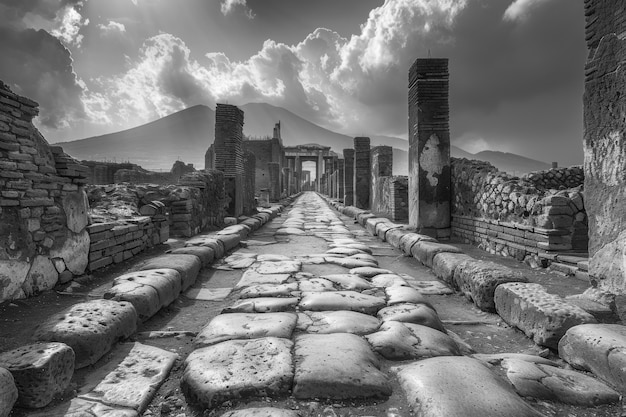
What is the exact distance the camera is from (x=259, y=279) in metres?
3.52

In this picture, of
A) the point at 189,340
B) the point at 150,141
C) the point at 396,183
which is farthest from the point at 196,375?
the point at 150,141

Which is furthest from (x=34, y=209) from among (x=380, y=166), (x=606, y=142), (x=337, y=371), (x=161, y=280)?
(x=380, y=166)

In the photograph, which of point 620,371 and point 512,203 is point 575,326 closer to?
point 620,371

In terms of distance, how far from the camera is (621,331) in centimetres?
187

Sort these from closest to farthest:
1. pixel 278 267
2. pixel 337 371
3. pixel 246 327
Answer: pixel 337 371, pixel 246 327, pixel 278 267

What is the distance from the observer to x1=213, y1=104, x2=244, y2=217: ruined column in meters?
9.23

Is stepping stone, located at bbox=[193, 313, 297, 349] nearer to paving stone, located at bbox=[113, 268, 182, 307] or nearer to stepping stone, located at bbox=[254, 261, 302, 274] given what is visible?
paving stone, located at bbox=[113, 268, 182, 307]

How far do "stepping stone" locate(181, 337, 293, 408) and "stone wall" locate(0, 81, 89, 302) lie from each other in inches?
79.8

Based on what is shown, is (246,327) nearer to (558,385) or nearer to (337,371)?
(337,371)

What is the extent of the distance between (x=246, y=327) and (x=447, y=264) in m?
2.50

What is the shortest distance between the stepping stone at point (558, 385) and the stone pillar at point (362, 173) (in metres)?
11.4

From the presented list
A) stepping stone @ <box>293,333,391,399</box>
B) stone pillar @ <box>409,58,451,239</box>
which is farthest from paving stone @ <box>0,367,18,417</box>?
stone pillar @ <box>409,58,451,239</box>

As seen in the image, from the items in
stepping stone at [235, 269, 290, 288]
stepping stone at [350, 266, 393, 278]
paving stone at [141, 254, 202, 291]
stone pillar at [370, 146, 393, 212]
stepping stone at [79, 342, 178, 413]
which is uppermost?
stone pillar at [370, 146, 393, 212]

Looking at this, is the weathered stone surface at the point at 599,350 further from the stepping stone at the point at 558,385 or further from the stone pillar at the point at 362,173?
the stone pillar at the point at 362,173
